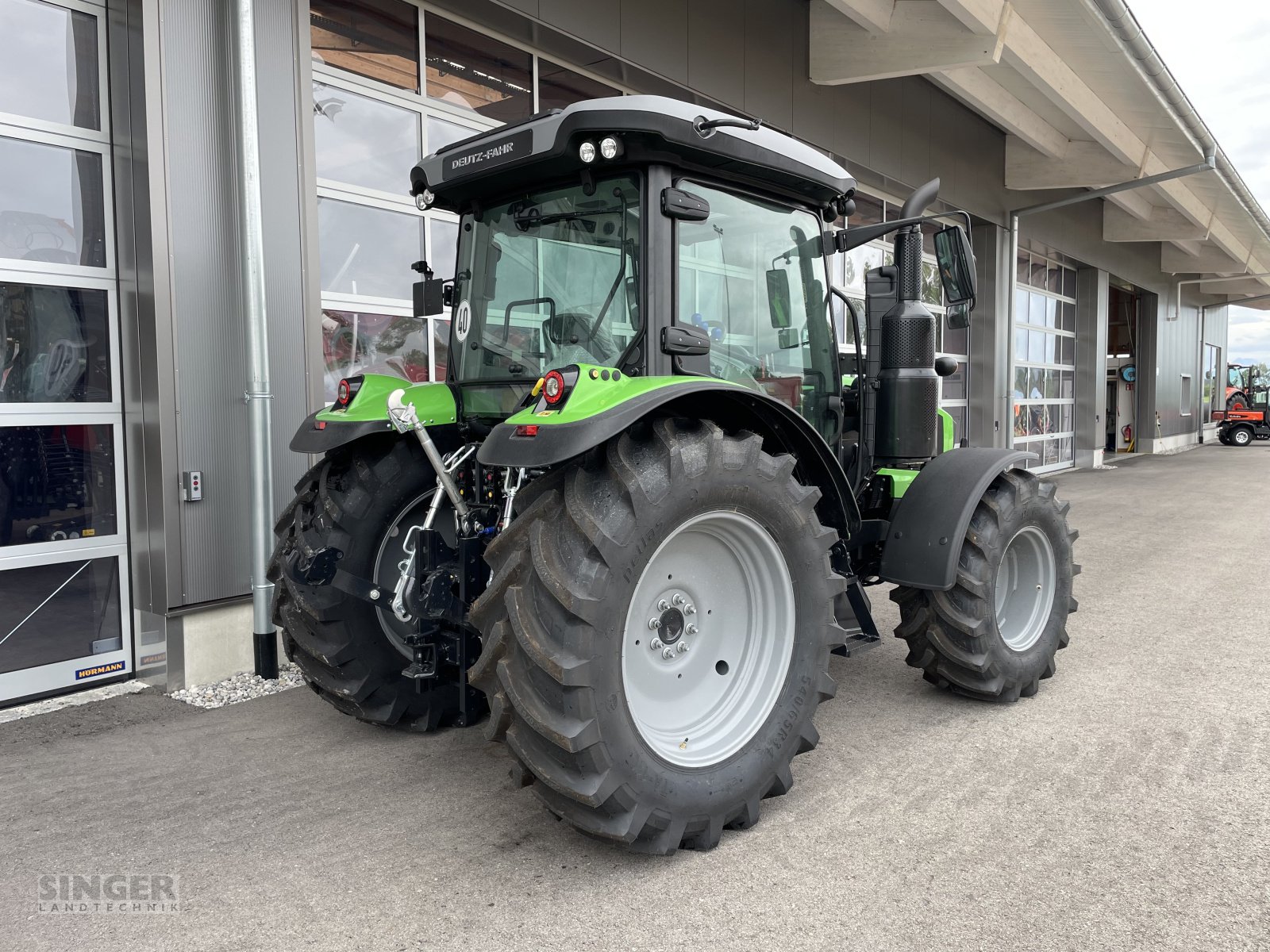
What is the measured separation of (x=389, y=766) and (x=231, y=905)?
1.00 meters

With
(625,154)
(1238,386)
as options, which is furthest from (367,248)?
(1238,386)

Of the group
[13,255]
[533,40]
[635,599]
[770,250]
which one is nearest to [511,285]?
[770,250]

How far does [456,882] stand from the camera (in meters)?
2.57

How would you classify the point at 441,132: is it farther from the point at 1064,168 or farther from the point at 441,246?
the point at 1064,168

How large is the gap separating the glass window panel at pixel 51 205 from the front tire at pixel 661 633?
323 cm

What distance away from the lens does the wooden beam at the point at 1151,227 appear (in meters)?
17.5

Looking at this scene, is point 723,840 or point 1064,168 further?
point 1064,168

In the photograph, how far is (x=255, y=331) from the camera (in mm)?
4547

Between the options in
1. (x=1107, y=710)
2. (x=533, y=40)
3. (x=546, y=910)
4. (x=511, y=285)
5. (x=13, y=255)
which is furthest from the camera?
(x=533, y=40)

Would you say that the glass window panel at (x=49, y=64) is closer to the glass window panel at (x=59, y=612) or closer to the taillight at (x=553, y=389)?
the glass window panel at (x=59, y=612)

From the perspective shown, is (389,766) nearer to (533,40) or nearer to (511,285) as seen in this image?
(511,285)

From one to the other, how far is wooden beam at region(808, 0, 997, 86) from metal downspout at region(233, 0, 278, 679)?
19.5 feet

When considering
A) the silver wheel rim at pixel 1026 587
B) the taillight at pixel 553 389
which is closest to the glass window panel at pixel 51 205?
the taillight at pixel 553 389

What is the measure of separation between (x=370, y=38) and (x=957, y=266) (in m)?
4.04
